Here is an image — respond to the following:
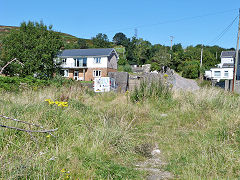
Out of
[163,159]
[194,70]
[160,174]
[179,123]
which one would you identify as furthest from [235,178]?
[194,70]

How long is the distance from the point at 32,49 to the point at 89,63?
68.0 feet

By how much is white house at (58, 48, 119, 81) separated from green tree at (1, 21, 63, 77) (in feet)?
57.8

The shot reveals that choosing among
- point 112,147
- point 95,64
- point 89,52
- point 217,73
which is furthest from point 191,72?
point 112,147

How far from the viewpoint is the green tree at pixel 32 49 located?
19.6 metres

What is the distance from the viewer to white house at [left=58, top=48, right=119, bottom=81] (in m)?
39.6

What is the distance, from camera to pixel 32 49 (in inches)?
790

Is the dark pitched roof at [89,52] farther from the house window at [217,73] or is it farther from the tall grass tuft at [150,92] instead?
the tall grass tuft at [150,92]

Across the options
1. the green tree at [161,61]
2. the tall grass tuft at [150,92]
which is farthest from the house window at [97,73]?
the tall grass tuft at [150,92]

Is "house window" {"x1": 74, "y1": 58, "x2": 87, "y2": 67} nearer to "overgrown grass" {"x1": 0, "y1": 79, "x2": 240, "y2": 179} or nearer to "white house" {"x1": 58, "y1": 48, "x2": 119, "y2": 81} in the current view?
"white house" {"x1": 58, "y1": 48, "x2": 119, "y2": 81}

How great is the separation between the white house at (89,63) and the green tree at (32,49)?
17605mm

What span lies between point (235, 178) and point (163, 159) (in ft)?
4.49

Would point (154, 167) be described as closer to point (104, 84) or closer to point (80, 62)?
point (104, 84)

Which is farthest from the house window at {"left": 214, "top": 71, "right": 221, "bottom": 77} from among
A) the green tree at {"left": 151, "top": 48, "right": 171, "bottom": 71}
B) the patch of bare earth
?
the patch of bare earth

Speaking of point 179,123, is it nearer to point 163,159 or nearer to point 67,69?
point 163,159
